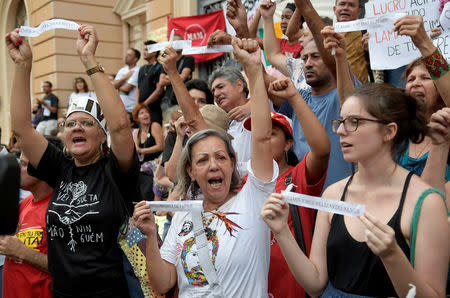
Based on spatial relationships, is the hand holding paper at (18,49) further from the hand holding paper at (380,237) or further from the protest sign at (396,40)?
the hand holding paper at (380,237)

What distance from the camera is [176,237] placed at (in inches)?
94.6

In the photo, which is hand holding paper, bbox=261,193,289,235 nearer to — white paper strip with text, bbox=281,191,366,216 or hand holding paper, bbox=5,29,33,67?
white paper strip with text, bbox=281,191,366,216

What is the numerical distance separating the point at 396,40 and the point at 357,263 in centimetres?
171

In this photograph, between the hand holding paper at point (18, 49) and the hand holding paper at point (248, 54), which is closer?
the hand holding paper at point (248, 54)

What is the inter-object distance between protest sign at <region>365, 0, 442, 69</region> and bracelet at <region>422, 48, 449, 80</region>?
708mm

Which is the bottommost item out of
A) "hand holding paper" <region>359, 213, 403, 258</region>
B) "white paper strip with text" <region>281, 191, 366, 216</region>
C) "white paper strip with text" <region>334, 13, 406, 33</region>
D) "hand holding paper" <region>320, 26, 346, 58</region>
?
"hand holding paper" <region>359, 213, 403, 258</region>

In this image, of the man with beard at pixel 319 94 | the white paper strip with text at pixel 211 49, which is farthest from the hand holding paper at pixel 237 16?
the man with beard at pixel 319 94

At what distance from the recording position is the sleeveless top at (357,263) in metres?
1.77

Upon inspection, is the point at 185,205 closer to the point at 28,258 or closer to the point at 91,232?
the point at 91,232

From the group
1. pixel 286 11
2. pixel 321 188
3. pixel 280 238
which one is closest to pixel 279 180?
pixel 321 188

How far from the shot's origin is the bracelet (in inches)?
86.7

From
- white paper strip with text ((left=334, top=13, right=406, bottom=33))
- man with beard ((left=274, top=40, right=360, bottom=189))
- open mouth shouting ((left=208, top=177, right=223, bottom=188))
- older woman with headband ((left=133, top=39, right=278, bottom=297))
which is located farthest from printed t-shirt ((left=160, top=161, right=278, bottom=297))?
man with beard ((left=274, top=40, right=360, bottom=189))

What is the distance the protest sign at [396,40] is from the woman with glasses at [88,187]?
166cm

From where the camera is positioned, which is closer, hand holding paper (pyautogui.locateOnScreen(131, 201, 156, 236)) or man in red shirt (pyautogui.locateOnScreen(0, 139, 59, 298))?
hand holding paper (pyautogui.locateOnScreen(131, 201, 156, 236))
